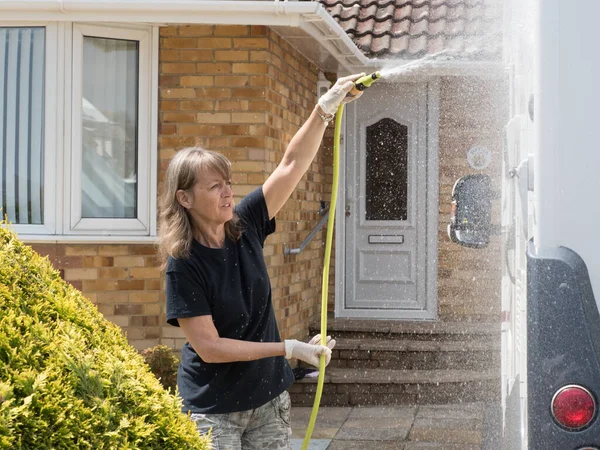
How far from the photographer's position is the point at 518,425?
4262 mm

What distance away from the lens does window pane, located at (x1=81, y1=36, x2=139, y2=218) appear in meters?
8.11

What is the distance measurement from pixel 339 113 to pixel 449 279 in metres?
6.49

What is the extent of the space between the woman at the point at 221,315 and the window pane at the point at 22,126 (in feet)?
15.3

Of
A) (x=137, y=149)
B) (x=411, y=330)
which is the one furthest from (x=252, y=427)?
(x=411, y=330)

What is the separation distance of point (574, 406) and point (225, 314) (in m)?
1.21

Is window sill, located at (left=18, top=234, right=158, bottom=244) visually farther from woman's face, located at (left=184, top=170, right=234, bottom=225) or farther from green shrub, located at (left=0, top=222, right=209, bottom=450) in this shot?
green shrub, located at (left=0, top=222, right=209, bottom=450)

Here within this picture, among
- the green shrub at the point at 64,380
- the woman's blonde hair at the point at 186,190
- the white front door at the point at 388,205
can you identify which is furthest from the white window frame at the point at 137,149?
the green shrub at the point at 64,380

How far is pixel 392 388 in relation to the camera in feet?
29.1

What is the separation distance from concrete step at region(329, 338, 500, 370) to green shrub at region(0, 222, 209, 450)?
6678 millimetres

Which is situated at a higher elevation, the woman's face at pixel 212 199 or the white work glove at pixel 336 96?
the white work glove at pixel 336 96

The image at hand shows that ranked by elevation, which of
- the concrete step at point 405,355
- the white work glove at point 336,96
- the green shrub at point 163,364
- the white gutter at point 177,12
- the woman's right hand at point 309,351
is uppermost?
the white gutter at point 177,12

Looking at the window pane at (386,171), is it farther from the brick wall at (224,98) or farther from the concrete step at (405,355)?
the brick wall at (224,98)

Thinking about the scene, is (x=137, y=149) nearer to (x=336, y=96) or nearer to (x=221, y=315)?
(x=336, y=96)

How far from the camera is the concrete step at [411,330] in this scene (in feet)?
31.2
